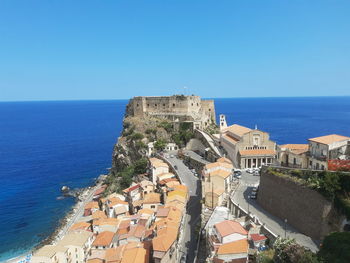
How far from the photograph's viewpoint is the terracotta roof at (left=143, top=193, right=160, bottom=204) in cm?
3522

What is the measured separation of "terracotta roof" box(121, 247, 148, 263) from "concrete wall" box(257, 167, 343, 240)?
1201 centimetres

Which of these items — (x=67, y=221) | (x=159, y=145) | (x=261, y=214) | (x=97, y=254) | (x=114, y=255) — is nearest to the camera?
(x=261, y=214)

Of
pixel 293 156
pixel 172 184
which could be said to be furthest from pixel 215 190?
pixel 293 156

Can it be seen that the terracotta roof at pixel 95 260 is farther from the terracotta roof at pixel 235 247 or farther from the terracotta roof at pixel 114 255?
the terracotta roof at pixel 235 247

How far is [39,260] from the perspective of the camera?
2522 cm

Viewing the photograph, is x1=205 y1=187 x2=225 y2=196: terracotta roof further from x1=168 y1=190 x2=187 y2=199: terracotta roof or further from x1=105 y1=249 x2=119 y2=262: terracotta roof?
x1=105 y1=249 x2=119 y2=262: terracotta roof

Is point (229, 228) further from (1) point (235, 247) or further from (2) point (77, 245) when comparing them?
(2) point (77, 245)

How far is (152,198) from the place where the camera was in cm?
3588

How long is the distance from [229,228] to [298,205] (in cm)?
581

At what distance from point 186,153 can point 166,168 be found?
7.46 meters

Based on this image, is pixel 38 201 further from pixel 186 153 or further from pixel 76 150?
pixel 76 150

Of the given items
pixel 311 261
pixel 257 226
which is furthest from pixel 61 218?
pixel 311 261

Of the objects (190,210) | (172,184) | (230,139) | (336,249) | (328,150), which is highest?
(328,150)

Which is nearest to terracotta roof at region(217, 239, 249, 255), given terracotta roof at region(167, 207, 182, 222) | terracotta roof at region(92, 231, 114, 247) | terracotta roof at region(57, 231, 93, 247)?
terracotta roof at region(167, 207, 182, 222)
